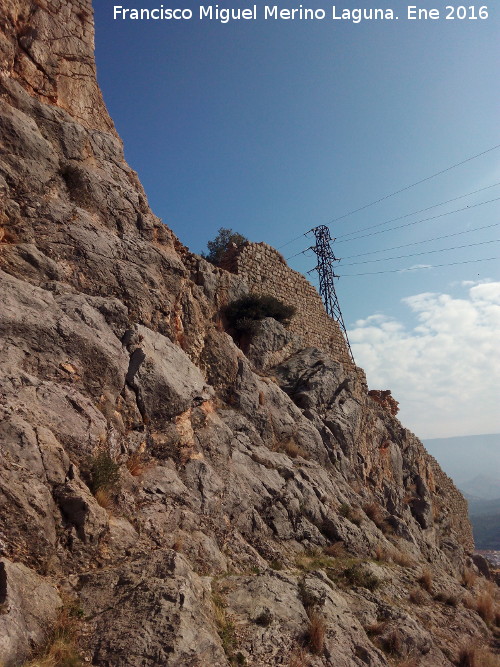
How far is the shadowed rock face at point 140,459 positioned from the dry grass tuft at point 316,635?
0.03m

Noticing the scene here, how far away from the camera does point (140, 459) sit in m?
7.77

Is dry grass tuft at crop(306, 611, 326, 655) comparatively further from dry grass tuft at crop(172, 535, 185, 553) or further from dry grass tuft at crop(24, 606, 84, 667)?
dry grass tuft at crop(24, 606, 84, 667)

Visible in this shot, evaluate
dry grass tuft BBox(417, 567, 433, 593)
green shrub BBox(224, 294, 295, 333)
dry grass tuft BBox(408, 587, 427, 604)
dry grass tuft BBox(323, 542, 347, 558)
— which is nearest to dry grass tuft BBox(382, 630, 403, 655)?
dry grass tuft BBox(408, 587, 427, 604)

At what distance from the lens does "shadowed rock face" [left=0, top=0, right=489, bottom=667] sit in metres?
5.15

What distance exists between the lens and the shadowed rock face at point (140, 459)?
5152 mm

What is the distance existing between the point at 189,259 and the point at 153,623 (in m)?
11.5

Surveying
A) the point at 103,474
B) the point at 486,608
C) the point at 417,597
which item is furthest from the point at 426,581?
the point at 103,474

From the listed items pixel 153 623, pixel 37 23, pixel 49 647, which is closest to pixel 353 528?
pixel 153 623

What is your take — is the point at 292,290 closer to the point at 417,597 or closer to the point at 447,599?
the point at 447,599

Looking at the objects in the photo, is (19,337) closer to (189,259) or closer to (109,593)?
(109,593)

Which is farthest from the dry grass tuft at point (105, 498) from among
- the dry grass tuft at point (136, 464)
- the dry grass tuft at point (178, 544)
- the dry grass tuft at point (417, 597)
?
the dry grass tuft at point (417, 597)

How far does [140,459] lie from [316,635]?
3.72m

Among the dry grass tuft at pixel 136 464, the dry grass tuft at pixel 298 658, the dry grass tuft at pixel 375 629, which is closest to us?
the dry grass tuft at pixel 298 658

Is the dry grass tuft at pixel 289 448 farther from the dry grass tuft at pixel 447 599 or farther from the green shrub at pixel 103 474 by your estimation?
the green shrub at pixel 103 474
